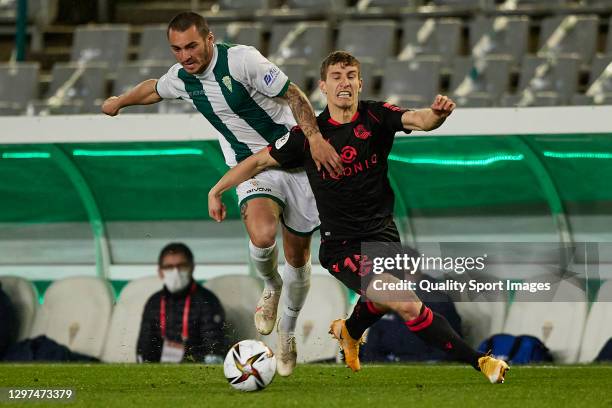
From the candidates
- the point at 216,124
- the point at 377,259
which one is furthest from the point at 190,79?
the point at 377,259

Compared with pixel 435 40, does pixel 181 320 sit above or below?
below

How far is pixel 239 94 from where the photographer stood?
7.38 meters

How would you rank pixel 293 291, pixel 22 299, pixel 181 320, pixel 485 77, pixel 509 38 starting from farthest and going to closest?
1. pixel 509 38
2. pixel 485 77
3. pixel 22 299
4. pixel 181 320
5. pixel 293 291

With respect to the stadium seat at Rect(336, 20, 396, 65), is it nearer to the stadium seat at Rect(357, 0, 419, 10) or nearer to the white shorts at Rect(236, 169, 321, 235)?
the stadium seat at Rect(357, 0, 419, 10)

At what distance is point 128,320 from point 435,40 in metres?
5.11

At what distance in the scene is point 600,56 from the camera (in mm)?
12453

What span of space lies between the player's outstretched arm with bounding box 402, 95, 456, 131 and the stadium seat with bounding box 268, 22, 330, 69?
707 centimetres

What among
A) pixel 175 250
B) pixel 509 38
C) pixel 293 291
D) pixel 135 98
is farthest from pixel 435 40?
pixel 135 98

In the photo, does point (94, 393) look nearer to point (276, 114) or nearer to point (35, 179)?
Result: point (276, 114)

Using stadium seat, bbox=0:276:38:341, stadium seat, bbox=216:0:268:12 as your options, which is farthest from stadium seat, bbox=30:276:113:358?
stadium seat, bbox=216:0:268:12

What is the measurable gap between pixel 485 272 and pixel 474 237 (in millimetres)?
357

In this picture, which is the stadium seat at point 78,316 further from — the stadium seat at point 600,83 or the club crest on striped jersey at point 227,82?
the stadium seat at point 600,83

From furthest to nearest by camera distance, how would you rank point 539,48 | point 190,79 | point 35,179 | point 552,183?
point 539,48, point 35,179, point 552,183, point 190,79

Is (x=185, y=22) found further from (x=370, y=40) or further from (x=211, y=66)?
(x=370, y=40)
